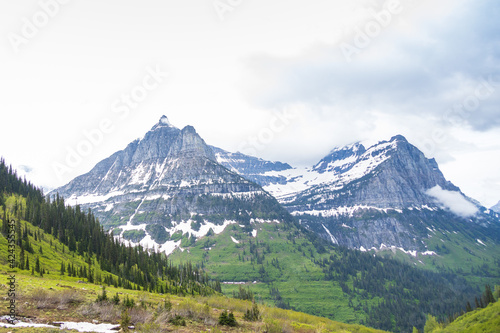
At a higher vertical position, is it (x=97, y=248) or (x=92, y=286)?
(x=97, y=248)

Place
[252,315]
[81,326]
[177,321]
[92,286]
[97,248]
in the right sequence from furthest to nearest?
[97,248] → [92,286] → [252,315] → [177,321] → [81,326]

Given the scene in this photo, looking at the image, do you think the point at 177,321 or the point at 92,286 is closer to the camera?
the point at 177,321

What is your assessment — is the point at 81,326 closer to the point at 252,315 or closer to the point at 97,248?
the point at 252,315

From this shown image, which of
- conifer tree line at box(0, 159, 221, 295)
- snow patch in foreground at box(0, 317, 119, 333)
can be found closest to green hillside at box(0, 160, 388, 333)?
conifer tree line at box(0, 159, 221, 295)

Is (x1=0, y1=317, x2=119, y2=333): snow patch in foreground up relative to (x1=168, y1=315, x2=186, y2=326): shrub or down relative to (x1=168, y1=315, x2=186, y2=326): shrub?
up

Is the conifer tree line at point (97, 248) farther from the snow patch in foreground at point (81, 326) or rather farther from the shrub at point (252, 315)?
the snow patch in foreground at point (81, 326)

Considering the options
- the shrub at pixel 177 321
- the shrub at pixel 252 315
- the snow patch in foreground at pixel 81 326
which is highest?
the snow patch in foreground at pixel 81 326

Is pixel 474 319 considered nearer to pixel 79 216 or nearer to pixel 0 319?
pixel 0 319

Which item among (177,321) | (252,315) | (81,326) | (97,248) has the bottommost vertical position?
(252,315)

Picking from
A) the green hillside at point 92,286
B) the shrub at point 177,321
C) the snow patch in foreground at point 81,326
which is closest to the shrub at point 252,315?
the green hillside at point 92,286

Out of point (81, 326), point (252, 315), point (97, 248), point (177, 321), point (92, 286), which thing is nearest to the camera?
point (81, 326)

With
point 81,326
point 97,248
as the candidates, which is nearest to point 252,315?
point 81,326

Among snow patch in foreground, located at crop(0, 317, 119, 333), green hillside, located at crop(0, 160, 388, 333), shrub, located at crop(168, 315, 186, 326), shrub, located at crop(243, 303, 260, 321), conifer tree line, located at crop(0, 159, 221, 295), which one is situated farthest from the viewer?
conifer tree line, located at crop(0, 159, 221, 295)

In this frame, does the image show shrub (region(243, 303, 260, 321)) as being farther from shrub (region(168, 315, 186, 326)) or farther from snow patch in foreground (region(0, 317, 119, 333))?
snow patch in foreground (region(0, 317, 119, 333))
